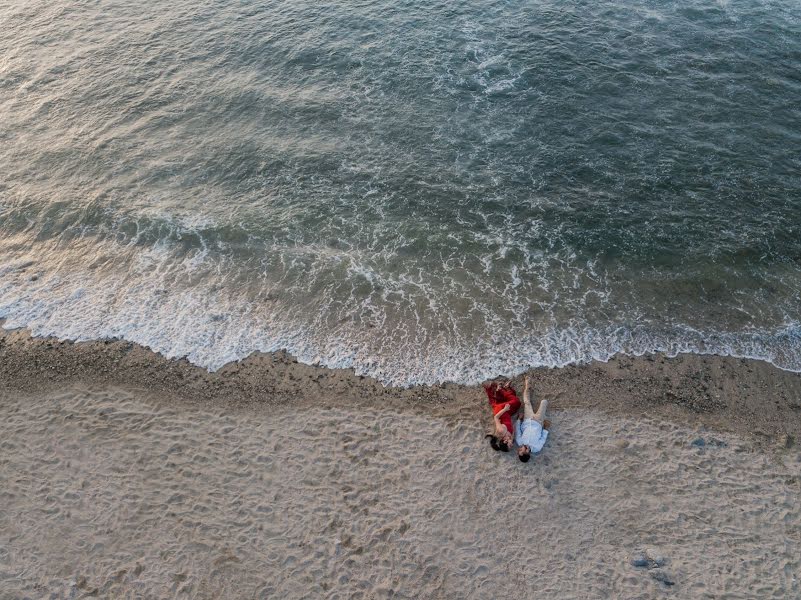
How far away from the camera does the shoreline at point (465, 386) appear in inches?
657

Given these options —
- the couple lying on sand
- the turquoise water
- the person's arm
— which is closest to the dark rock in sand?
the couple lying on sand

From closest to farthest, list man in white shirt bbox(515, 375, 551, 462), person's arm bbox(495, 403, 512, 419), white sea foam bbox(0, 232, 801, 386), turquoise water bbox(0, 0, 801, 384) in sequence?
man in white shirt bbox(515, 375, 551, 462) → person's arm bbox(495, 403, 512, 419) → white sea foam bbox(0, 232, 801, 386) → turquoise water bbox(0, 0, 801, 384)

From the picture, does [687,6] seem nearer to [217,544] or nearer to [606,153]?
[606,153]

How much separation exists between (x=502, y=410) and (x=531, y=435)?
3.74 ft

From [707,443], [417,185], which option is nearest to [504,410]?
[707,443]

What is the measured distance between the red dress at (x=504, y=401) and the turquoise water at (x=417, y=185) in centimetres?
110

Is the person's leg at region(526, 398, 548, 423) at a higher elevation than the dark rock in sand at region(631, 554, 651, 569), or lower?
higher

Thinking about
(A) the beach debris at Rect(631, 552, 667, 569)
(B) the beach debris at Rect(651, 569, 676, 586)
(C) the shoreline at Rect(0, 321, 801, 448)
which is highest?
(C) the shoreline at Rect(0, 321, 801, 448)

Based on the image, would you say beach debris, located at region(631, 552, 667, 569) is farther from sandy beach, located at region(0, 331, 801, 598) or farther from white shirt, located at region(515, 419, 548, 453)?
white shirt, located at region(515, 419, 548, 453)

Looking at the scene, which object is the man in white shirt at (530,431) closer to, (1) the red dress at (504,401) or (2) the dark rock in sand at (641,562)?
(1) the red dress at (504,401)

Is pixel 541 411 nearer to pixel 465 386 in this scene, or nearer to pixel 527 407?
pixel 527 407

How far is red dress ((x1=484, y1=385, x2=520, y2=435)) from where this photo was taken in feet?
52.6

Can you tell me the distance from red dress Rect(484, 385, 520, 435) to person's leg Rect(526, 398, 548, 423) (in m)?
0.67

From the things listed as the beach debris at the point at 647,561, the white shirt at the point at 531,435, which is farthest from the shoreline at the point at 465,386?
the beach debris at the point at 647,561
